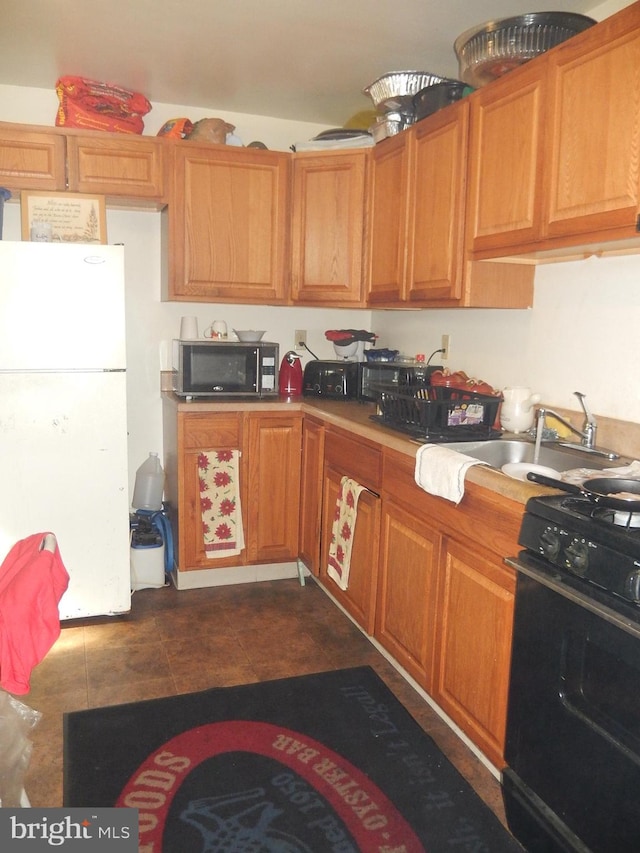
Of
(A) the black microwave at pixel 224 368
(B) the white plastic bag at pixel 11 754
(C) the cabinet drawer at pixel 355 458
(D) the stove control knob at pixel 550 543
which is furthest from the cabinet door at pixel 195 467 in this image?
(D) the stove control knob at pixel 550 543

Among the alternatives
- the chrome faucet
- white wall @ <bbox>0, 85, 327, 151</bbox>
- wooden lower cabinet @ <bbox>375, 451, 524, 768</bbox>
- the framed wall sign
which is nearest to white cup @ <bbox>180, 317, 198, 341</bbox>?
the framed wall sign

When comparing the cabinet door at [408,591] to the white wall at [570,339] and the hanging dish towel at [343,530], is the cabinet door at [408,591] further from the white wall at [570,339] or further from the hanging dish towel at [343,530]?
the white wall at [570,339]

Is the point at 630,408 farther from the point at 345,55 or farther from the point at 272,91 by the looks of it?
the point at 272,91

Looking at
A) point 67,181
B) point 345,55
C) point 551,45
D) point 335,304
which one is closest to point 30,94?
point 67,181

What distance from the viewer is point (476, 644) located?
1904 mm

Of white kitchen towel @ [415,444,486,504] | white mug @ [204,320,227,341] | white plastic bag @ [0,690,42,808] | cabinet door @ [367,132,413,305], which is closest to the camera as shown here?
white plastic bag @ [0,690,42,808]

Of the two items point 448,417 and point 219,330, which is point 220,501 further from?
point 448,417

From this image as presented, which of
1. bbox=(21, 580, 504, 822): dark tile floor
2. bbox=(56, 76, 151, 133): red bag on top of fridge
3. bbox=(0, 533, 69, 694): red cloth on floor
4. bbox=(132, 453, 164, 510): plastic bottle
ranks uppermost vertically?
bbox=(56, 76, 151, 133): red bag on top of fridge

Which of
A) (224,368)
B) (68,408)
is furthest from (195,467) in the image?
(68,408)

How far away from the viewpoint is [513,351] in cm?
270

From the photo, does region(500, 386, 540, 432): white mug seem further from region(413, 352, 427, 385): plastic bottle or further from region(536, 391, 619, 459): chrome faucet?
region(413, 352, 427, 385): plastic bottle

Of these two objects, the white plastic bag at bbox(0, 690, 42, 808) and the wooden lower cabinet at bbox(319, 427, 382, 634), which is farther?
the wooden lower cabinet at bbox(319, 427, 382, 634)

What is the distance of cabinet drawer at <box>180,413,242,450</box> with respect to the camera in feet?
10.3

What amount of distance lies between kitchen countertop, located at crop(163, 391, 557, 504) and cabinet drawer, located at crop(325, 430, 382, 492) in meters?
0.05
